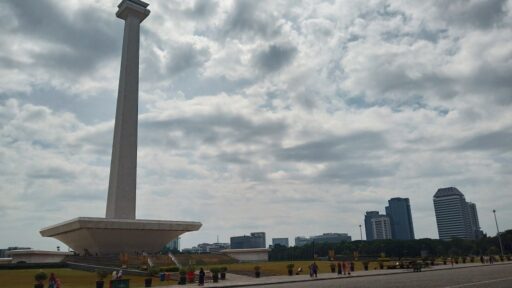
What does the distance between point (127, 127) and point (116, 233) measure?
43.7ft

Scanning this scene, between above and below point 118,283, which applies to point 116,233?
above

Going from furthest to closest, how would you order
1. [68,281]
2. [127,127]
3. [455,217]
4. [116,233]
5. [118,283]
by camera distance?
1. [455,217]
2. [127,127]
3. [116,233]
4. [68,281]
5. [118,283]

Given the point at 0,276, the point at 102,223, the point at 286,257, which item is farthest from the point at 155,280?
the point at 286,257

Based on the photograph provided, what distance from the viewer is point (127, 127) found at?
54750 mm

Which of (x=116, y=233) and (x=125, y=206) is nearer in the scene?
(x=116, y=233)

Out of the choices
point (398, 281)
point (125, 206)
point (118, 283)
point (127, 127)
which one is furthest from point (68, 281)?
point (127, 127)

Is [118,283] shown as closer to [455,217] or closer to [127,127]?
[127,127]

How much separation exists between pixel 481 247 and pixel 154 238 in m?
76.6

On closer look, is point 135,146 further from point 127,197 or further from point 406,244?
point 406,244

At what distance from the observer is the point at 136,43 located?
192 feet

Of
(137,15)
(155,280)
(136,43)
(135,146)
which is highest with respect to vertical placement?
(137,15)

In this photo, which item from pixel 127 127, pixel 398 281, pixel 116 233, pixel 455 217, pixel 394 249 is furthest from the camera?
pixel 455 217

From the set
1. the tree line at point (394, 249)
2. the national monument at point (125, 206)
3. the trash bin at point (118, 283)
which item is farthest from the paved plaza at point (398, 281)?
the tree line at point (394, 249)

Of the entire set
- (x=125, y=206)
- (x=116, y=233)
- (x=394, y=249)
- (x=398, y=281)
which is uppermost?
(x=125, y=206)
